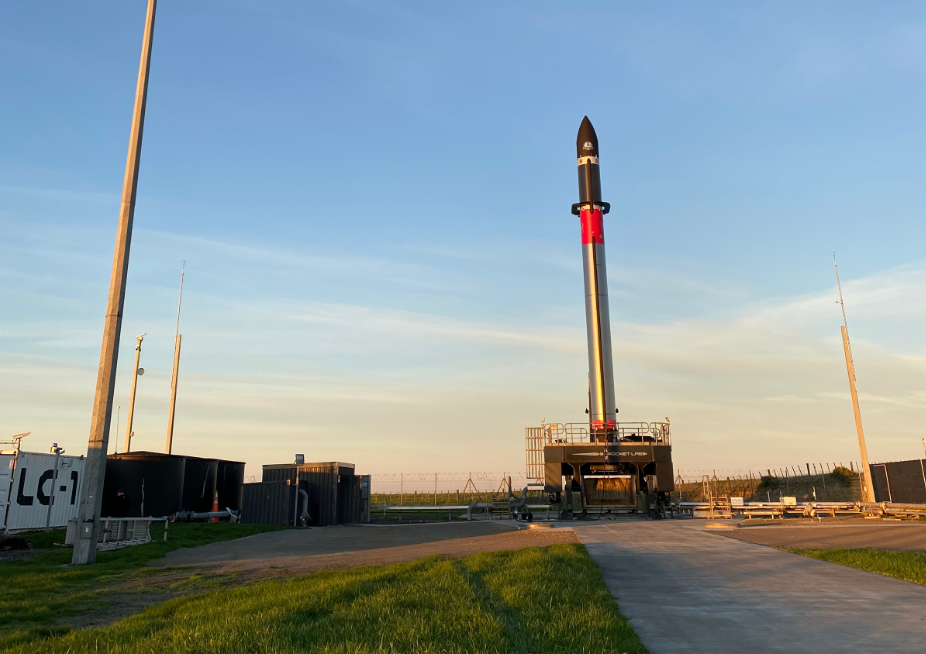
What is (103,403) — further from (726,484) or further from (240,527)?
(726,484)

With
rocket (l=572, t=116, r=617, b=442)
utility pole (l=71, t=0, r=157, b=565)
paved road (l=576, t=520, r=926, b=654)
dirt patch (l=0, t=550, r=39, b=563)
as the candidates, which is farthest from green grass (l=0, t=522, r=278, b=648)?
rocket (l=572, t=116, r=617, b=442)

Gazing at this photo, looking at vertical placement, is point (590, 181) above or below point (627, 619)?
above

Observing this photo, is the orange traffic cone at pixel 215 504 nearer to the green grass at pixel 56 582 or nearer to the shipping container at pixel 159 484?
the shipping container at pixel 159 484

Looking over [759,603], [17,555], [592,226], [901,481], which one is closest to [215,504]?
[17,555]

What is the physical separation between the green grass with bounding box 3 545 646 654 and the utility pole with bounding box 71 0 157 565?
6.32 metres

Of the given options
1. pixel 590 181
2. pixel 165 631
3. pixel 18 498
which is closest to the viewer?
pixel 165 631

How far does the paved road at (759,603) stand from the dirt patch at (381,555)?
142 inches

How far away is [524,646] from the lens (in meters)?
6.43

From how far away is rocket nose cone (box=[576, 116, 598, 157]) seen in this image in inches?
1501

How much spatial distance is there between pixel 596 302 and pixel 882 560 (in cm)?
2239

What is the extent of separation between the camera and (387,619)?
766cm

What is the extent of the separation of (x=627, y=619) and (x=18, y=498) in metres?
21.5

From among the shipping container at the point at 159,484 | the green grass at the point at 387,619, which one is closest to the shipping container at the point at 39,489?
the shipping container at the point at 159,484

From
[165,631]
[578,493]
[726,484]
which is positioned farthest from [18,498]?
[726,484]
